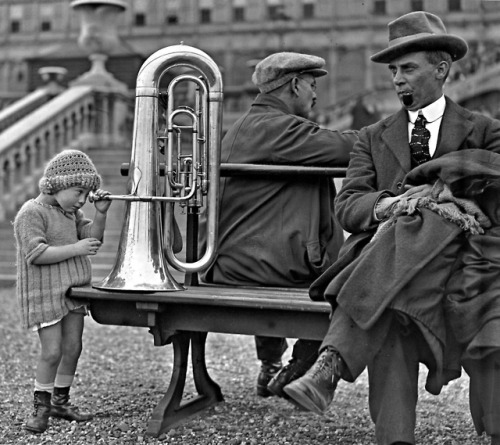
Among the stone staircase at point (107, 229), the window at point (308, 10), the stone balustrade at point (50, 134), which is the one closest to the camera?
the stone staircase at point (107, 229)

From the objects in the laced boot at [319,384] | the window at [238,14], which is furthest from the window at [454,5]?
the laced boot at [319,384]

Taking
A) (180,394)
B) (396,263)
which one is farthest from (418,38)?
(180,394)

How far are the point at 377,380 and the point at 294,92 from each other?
6.49 ft

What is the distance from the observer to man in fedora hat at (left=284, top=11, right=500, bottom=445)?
327 centimetres

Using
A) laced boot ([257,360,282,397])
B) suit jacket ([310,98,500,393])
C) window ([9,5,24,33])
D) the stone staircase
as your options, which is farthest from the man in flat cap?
window ([9,5,24,33])

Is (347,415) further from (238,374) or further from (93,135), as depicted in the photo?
(93,135)

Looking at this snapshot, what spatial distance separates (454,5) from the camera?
112 feet

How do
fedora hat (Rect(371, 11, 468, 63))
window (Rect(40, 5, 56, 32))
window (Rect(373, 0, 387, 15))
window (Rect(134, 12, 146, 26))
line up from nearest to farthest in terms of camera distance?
fedora hat (Rect(371, 11, 468, 63))
window (Rect(134, 12, 146, 26))
window (Rect(373, 0, 387, 15))
window (Rect(40, 5, 56, 32))

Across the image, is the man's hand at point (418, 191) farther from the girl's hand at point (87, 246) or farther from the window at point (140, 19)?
the window at point (140, 19)

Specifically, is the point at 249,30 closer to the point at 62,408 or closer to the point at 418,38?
the point at 62,408

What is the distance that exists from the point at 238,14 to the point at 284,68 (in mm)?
34548

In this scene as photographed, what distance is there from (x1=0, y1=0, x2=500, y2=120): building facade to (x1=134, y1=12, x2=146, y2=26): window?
1.5 inches

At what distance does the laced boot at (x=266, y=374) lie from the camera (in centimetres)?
542

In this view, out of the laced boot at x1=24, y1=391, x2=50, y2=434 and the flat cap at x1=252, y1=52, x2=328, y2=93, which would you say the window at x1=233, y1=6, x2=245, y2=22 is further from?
the laced boot at x1=24, y1=391, x2=50, y2=434
